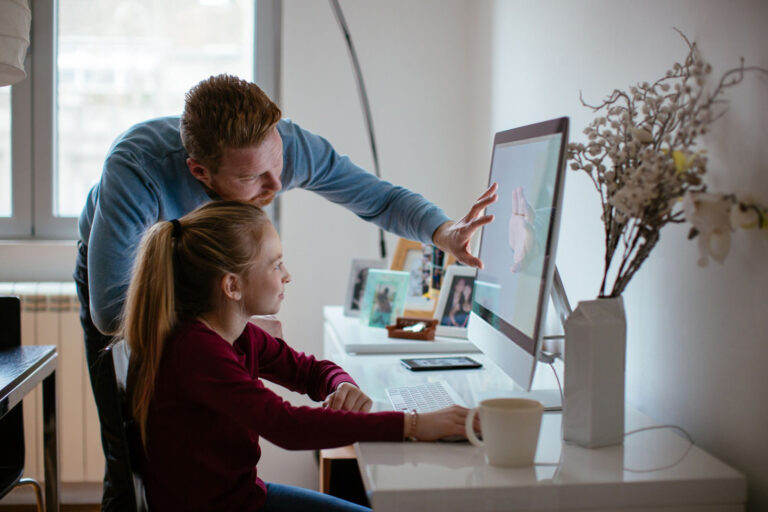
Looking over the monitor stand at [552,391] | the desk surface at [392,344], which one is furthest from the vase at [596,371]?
the desk surface at [392,344]

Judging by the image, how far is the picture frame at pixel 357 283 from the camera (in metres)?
2.31

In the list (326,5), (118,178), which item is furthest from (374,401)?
(326,5)

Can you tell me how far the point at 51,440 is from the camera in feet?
6.30

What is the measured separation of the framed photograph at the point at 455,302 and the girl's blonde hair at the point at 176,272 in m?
0.80

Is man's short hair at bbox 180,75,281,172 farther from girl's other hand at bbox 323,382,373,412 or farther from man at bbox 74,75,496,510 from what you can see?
girl's other hand at bbox 323,382,373,412

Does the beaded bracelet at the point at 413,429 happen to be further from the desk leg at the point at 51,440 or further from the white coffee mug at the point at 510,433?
the desk leg at the point at 51,440

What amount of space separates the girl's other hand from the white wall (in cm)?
50

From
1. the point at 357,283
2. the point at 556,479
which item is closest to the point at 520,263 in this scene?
the point at 556,479

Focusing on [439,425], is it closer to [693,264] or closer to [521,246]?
[521,246]

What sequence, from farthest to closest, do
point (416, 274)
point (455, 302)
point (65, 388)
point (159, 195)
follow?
1. point (65, 388)
2. point (416, 274)
3. point (455, 302)
4. point (159, 195)

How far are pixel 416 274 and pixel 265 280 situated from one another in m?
1.01

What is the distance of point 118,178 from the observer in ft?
4.73

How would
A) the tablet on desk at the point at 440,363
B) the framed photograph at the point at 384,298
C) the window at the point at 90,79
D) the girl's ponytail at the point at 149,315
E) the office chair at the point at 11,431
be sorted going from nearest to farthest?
the girl's ponytail at the point at 149,315, the tablet on desk at the point at 440,363, the office chair at the point at 11,431, the framed photograph at the point at 384,298, the window at the point at 90,79

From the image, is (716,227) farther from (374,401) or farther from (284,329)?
(284,329)
